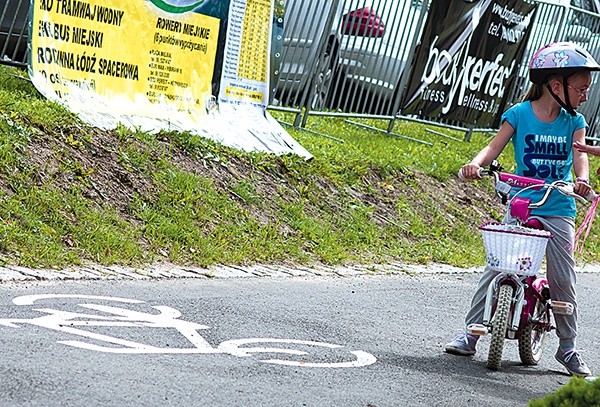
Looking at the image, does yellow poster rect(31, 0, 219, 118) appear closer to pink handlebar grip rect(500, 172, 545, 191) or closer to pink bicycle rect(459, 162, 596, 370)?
pink bicycle rect(459, 162, 596, 370)

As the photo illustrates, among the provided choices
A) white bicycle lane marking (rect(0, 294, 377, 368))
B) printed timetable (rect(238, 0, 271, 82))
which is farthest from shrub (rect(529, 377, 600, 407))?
printed timetable (rect(238, 0, 271, 82))

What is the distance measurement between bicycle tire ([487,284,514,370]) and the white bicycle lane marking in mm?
663

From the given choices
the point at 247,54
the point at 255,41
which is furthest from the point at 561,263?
the point at 255,41

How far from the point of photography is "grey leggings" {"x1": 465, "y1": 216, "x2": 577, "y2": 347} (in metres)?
7.07

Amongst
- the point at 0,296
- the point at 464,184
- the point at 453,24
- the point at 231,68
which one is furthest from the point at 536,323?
the point at 453,24

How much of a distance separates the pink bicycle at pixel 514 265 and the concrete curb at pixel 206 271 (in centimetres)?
243

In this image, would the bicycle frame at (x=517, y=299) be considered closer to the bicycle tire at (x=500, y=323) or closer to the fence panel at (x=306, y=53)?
the bicycle tire at (x=500, y=323)

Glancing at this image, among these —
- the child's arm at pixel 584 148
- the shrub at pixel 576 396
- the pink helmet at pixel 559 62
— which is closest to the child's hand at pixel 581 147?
the child's arm at pixel 584 148

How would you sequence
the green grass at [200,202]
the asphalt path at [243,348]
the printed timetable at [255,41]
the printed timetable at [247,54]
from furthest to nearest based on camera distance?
the printed timetable at [255,41] → the printed timetable at [247,54] → the green grass at [200,202] → the asphalt path at [243,348]

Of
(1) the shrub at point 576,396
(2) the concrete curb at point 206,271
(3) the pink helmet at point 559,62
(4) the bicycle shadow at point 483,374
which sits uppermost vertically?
(3) the pink helmet at point 559,62

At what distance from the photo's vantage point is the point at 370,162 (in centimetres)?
1324

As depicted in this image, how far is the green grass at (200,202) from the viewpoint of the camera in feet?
28.9

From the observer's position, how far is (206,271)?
8.95 m

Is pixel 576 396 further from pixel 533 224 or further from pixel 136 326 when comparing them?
pixel 136 326
